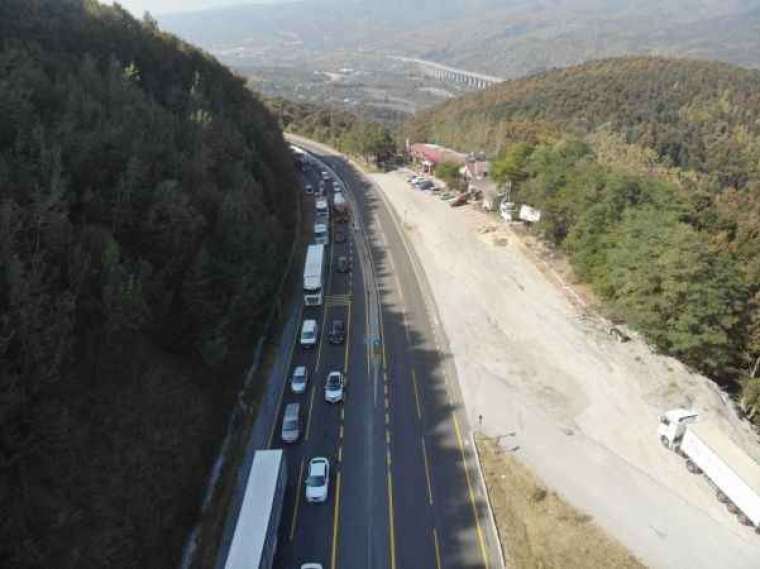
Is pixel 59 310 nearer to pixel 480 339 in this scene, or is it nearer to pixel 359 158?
pixel 480 339

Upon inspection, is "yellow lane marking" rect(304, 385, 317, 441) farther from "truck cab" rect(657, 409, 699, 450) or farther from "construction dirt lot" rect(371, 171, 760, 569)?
"truck cab" rect(657, 409, 699, 450)

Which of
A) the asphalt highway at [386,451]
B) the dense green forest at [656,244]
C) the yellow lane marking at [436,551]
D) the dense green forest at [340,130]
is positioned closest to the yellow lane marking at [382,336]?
the asphalt highway at [386,451]

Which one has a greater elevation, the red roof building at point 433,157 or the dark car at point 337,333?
the red roof building at point 433,157

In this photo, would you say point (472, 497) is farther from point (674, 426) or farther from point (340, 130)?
point (340, 130)

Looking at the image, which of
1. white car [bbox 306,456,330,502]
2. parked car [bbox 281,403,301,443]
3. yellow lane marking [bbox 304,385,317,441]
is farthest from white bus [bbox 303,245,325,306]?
white car [bbox 306,456,330,502]

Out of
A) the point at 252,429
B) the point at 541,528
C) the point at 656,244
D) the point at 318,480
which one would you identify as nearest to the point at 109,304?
the point at 252,429

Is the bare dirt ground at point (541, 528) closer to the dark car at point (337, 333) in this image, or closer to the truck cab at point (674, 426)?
the truck cab at point (674, 426)

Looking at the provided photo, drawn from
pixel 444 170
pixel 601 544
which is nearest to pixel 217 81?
pixel 444 170

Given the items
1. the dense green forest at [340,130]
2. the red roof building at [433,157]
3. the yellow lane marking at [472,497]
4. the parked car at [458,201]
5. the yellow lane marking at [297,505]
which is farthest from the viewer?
the dense green forest at [340,130]
